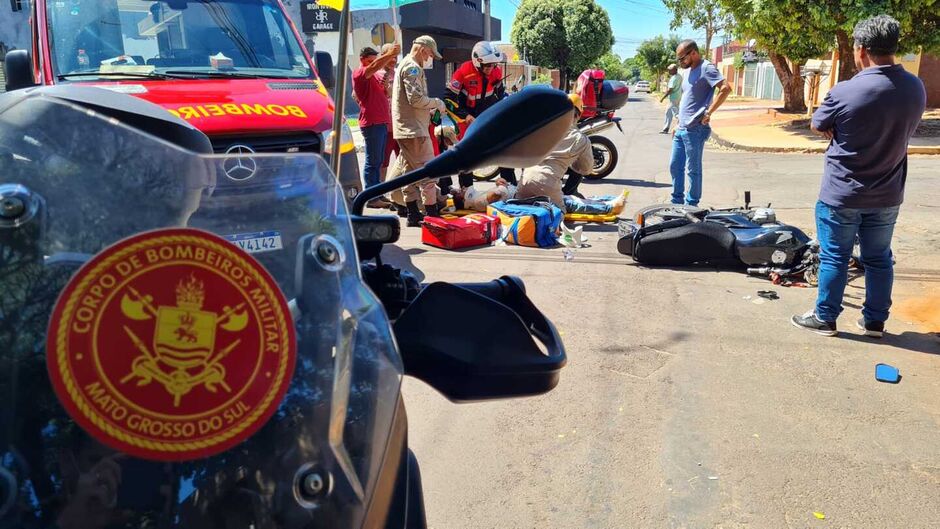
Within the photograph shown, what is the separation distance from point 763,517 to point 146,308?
8.15 ft

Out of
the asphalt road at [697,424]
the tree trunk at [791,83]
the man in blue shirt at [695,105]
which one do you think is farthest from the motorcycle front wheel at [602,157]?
the tree trunk at [791,83]

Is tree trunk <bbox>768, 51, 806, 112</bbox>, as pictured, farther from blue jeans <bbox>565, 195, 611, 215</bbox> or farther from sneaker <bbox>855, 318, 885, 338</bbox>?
sneaker <bbox>855, 318, 885, 338</bbox>

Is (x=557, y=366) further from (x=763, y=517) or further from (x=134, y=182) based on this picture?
(x=763, y=517)

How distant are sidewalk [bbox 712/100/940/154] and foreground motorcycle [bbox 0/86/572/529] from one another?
14463 mm

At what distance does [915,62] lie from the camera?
903 inches

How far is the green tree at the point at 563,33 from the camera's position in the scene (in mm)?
44656

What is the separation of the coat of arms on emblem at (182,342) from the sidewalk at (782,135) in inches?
577

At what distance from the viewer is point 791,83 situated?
2348 centimetres

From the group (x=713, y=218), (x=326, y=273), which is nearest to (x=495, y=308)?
(x=326, y=273)

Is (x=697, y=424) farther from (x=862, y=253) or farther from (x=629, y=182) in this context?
(x=629, y=182)

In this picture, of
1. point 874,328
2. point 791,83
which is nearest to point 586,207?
point 874,328

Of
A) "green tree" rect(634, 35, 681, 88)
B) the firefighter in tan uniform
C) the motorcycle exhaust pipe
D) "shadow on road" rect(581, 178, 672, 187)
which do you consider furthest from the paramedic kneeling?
"green tree" rect(634, 35, 681, 88)

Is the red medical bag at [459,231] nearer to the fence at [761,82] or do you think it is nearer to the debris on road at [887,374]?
the debris on road at [887,374]

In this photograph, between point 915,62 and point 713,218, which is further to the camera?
point 915,62
